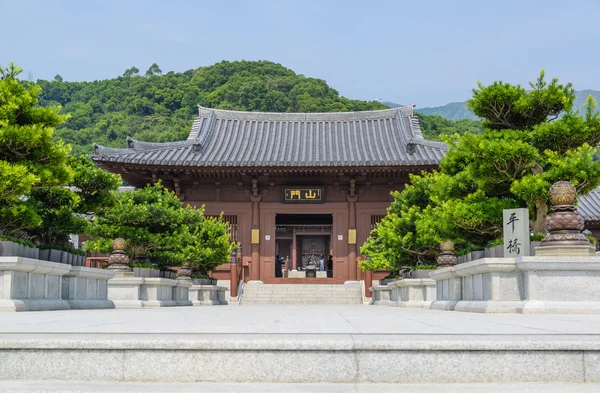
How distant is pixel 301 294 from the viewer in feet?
83.3

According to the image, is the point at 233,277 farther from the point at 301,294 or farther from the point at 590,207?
the point at 590,207

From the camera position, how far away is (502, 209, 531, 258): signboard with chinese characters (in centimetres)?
888

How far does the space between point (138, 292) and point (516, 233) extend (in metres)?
8.98

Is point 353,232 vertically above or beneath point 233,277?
above

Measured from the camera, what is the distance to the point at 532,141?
409 inches

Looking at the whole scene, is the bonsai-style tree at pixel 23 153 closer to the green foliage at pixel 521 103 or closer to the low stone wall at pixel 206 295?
the green foliage at pixel 521 103

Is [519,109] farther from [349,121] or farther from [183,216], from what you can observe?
[349,121]

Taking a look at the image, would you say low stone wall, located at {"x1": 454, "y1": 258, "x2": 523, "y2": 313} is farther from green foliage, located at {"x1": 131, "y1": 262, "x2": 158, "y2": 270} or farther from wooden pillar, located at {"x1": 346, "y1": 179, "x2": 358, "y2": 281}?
wooden pillar, located at {"x1": 346, "y1": 179, "x2": 358, "y2": 281}

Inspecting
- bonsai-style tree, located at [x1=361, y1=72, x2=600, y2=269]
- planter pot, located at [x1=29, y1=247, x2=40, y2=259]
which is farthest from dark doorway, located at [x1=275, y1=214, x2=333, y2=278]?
planter pot, located at [x1=29, y1=247, x2=40, y2=259]

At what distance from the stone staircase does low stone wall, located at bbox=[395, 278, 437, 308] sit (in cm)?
840

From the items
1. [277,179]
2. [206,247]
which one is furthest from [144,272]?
[277,179]

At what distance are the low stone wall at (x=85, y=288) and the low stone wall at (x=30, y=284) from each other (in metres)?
0.29

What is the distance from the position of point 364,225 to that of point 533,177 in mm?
17643

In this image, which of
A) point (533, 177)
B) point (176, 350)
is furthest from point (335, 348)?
point (533, 177)
